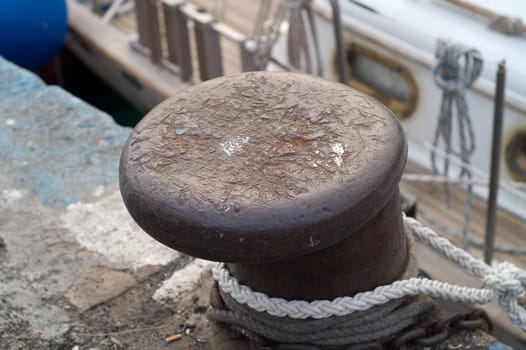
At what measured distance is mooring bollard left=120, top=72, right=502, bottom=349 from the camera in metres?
1.16

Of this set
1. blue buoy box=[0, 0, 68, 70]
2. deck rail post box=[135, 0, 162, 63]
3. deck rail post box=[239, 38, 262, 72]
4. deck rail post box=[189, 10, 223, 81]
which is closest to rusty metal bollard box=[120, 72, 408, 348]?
deck rail post box=[239, 38, 262, 72]

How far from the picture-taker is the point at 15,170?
7.17 feet

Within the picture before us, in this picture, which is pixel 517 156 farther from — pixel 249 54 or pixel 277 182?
pixel 277 182

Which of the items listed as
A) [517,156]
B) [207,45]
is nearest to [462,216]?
[517,156]

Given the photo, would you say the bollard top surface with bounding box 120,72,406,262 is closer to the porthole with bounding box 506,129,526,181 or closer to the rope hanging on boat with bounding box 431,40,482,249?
the rope hanging on boat with bounding box 431,40,482,249

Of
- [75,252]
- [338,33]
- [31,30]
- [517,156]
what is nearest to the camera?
[75,252]

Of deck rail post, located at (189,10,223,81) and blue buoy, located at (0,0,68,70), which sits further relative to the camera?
blue buoy, located at (0,0,68,70)

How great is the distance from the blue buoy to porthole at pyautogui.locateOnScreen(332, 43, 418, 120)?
95.7 inches

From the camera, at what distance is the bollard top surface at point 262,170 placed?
3.78ft

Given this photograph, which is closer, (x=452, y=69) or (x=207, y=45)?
(x=452, y=69)

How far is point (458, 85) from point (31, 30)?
3346mm

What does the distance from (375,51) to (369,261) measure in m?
3.19

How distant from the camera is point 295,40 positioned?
14.3ft

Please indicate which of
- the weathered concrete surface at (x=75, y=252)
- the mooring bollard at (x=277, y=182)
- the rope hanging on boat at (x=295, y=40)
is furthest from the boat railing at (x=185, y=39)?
the mooring bollard at (x=277, y=182)
